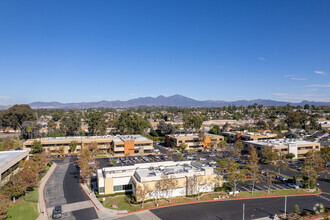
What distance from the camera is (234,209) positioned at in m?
29.5

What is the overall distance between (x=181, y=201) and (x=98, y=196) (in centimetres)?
1187

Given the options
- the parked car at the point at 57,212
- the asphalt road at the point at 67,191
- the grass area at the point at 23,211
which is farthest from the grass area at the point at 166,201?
the grass area at the point at 23,211

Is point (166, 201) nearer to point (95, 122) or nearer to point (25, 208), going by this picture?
point (25, 208)

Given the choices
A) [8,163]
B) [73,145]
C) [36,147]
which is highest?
[8,163]

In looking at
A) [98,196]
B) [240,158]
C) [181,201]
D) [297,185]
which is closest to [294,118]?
[240,158]

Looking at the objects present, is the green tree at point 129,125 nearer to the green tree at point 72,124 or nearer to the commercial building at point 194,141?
the commercial building at point 194,141

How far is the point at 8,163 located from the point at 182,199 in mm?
28523

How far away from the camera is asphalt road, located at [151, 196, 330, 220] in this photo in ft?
91.3

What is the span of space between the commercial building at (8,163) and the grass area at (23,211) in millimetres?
7049

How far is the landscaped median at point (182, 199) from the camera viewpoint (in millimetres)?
30203

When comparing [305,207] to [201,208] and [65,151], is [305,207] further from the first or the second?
[65,151]

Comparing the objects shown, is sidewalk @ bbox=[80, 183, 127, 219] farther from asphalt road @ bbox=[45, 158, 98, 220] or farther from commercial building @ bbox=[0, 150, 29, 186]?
commercial building @ bbox=[0, 150, 29, 186]

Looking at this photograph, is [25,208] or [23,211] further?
[25,208]

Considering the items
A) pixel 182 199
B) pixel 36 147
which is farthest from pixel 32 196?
pixel 36 147
